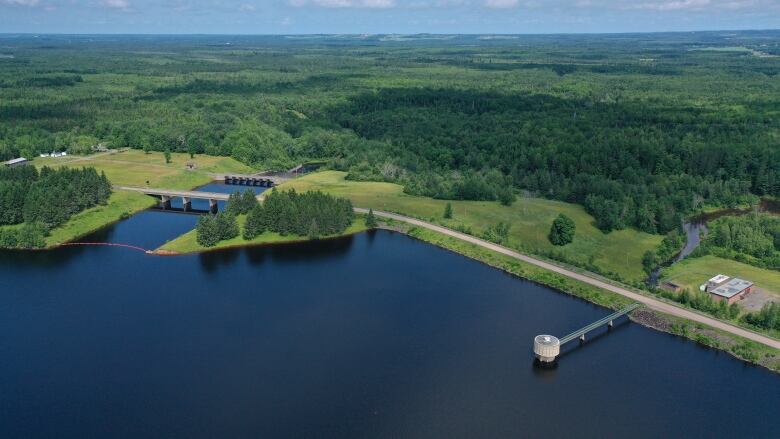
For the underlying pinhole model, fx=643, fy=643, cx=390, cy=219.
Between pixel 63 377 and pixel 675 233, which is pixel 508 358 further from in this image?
pixel 675 233

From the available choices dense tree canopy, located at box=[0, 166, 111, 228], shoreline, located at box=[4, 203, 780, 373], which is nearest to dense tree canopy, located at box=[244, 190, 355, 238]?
shoreline, located at box=[4, 203, 780, 373]

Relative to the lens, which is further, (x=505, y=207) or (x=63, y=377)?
(x=505, y=207)

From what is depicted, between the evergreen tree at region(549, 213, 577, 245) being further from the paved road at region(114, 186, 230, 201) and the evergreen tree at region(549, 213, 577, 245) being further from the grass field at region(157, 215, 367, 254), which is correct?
the paved road at region(114, 186, 230, 201)

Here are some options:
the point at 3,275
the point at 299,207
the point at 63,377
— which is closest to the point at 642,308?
the point at 299,207

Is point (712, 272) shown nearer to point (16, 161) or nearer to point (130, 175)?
point (130, 175)

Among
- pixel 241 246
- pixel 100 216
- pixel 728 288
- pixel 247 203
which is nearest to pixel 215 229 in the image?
pixel 241 246
